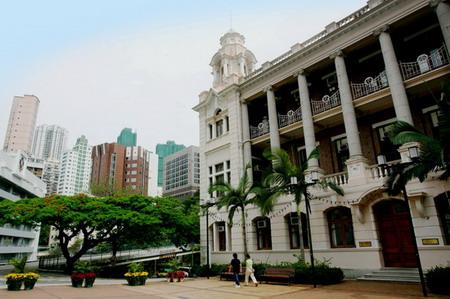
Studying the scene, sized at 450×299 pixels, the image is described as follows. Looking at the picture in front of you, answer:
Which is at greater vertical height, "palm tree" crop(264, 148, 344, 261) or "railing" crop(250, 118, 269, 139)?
"railing" crop(250, 118, 269, 139)

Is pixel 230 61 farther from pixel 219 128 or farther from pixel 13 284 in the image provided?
pixel 13 284

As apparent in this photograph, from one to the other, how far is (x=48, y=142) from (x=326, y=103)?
180 m

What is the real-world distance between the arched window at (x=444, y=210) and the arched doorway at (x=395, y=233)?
138 cm

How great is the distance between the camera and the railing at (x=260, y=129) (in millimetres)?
22641

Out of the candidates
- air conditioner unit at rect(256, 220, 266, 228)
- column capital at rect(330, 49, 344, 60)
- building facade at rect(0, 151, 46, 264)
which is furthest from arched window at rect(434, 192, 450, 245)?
building facade at rect(0, 151, 46, 264)

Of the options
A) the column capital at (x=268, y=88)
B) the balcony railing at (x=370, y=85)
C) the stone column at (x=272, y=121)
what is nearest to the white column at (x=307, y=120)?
the stone column at (x=272, y=121)

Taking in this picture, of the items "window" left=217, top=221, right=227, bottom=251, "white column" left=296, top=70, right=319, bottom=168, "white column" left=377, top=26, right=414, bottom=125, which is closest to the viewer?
"white column" left=377, top=26, right=414, bottom=125

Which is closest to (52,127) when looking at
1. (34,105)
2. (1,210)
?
(34,105)

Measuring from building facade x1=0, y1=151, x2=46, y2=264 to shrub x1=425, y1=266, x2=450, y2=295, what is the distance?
156ft

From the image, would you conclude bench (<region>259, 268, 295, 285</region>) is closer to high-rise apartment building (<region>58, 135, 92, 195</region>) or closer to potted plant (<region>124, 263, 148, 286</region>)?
potted plant (<region>124, 263, 148, 286</region>)

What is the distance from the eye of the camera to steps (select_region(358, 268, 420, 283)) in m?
12.8

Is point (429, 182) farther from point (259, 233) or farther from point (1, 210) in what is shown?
point (1, 210)

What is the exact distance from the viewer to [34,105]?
11962 centimetres

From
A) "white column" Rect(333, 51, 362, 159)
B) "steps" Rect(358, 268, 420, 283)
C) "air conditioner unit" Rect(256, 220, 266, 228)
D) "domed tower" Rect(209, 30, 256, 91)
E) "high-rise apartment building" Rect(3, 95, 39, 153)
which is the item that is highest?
"high-rise apartment building" Rect(3, 95, 39, 153)
